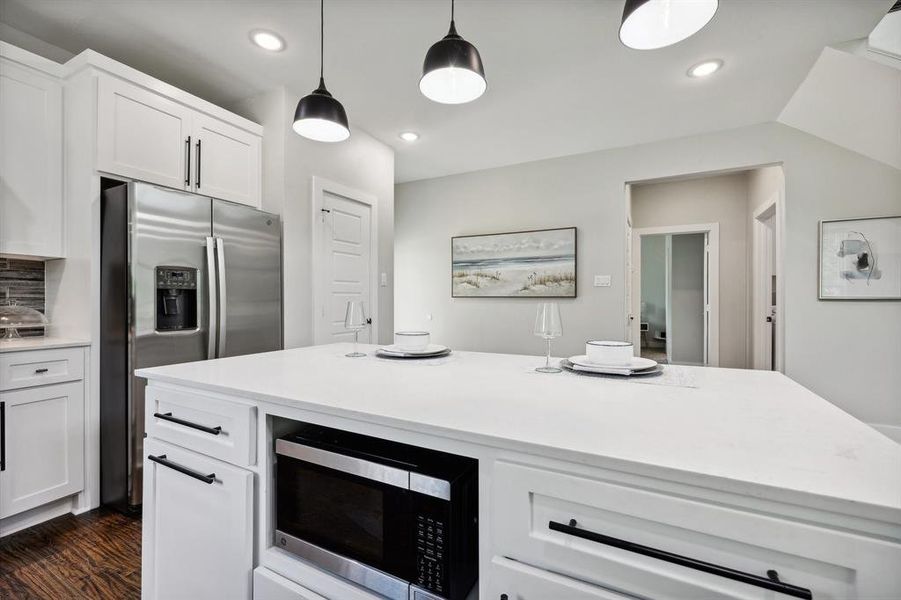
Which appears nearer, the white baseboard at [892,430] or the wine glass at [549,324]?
the wine glass at [549,324]

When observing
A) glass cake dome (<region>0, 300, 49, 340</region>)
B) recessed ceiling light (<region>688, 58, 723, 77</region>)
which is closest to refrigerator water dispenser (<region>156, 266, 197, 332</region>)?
glass cake dome (<region>0, 300, 49, 340</region>)

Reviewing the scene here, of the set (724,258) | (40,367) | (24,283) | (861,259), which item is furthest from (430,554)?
(724,258)

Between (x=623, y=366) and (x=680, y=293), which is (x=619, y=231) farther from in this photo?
(x=623, y=366)

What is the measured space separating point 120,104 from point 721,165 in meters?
4.41

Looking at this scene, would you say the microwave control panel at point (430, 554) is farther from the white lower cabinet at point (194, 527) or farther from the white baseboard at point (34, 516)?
the white baseboard at point (34, 516)

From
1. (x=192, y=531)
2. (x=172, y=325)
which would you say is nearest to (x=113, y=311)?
(x=172, y=325)

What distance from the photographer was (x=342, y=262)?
3430mm

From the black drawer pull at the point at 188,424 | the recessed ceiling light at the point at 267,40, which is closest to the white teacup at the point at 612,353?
the black drawer pull at the point at 188,424

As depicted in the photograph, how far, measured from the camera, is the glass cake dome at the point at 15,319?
2.06 m

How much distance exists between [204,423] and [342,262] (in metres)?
2.41

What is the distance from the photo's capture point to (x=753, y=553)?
0.57 m

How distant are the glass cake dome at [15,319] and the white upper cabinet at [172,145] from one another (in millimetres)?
885

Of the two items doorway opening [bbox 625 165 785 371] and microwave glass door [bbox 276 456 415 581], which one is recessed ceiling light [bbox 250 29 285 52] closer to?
microwave glass door [bbox 276 456 415 581]

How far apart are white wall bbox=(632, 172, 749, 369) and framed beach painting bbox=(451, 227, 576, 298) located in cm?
161
